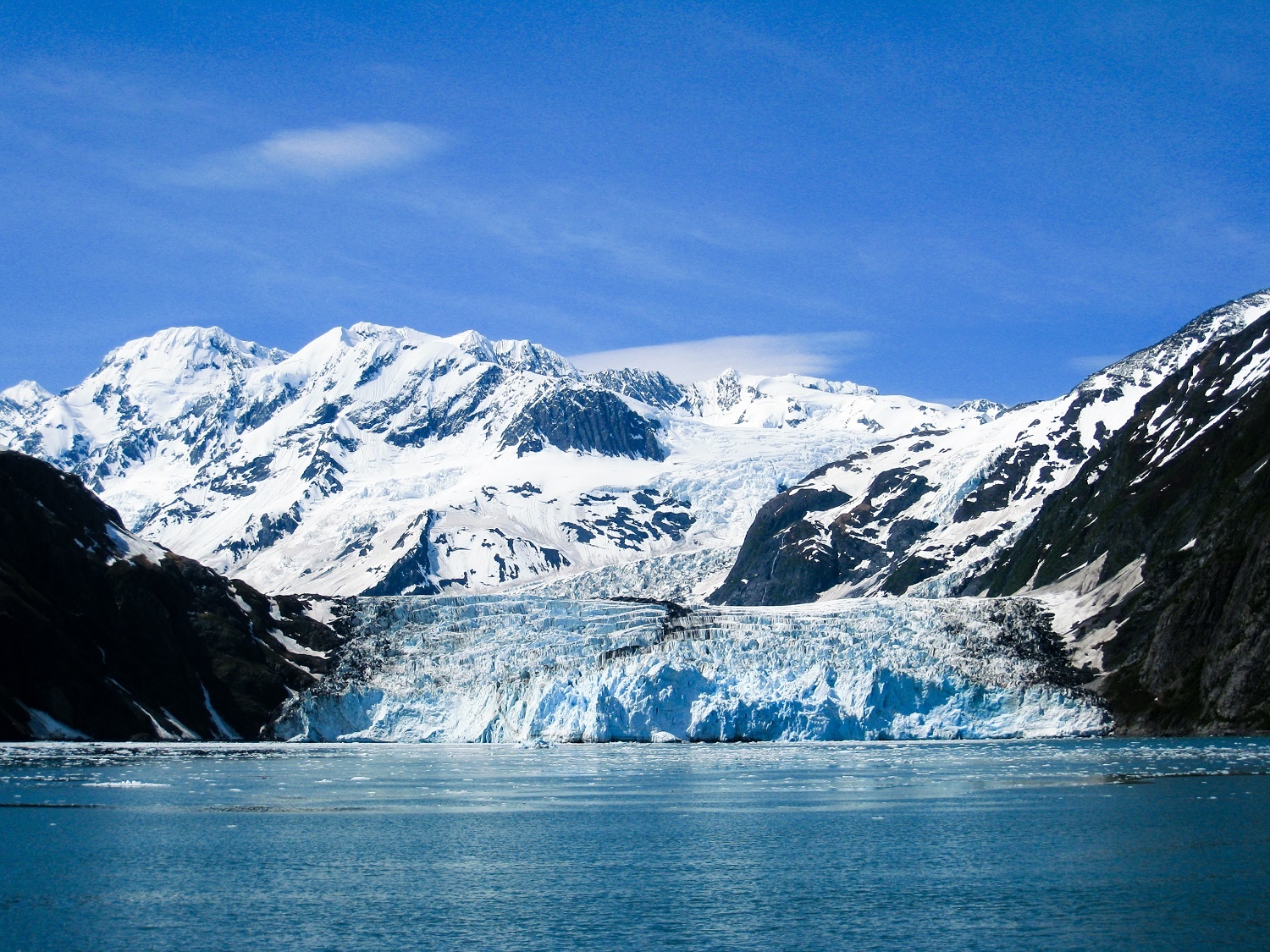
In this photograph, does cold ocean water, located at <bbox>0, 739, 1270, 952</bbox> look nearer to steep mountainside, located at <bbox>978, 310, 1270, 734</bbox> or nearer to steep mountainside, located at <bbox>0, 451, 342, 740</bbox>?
steep mountainside, located at <bbox>978, 310, 1270, 734</bbox>

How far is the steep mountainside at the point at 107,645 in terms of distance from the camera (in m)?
159

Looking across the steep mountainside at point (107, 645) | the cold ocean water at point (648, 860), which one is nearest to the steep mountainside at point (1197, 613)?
the cold ocean water at point (648, 860)

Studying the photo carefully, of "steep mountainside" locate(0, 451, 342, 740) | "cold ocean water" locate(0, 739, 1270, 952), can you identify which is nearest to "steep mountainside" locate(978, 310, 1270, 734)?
"cold ocean water" locate(0, 739, 1270, 952)

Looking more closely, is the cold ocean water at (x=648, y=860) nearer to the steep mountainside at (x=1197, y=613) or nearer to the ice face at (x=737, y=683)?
the steep mountainside at (x=1197, y=613)

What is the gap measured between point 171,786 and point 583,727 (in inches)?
3068

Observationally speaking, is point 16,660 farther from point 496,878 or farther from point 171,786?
point 496,878

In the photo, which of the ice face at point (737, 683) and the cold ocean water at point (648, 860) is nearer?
the cold ocean water at point (648, 860)

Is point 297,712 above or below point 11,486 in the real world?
below

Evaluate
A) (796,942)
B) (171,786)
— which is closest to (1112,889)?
(796,942)

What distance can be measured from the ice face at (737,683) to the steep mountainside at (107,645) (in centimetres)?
918

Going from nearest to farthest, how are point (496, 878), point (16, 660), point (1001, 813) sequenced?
point (496, 878), point (1001, 813), point (16, 660)

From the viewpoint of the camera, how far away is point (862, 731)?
166m

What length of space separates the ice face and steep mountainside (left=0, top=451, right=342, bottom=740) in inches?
362

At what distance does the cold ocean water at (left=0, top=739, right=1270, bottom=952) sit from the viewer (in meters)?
46.0
